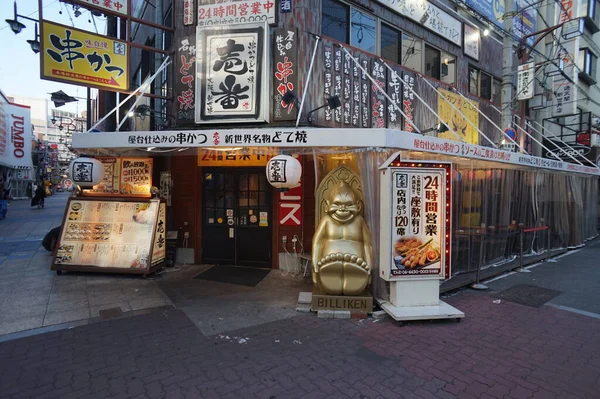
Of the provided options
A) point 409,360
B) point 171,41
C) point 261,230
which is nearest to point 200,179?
point 261,230

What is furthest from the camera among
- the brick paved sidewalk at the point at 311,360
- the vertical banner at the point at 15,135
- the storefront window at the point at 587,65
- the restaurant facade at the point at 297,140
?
the vertical banner at the point at 15,135

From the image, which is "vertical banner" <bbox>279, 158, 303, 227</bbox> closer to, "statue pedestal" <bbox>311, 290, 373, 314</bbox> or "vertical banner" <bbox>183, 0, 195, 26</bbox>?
"statue pedestal" <bbox>311, 290, 373, 314</bbox>

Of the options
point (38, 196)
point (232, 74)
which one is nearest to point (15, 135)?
point (38, 196)

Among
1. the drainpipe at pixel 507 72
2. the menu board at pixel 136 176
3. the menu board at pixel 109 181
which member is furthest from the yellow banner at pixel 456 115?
the menu board at pixel 109 181

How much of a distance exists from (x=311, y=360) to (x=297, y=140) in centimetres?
344

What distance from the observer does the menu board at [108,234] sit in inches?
290

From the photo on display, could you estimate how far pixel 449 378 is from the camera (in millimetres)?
3670

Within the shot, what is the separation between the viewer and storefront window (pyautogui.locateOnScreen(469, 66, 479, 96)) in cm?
1252

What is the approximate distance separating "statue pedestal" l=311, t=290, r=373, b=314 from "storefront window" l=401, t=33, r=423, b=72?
7726 millimetres

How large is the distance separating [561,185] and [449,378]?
1030cm

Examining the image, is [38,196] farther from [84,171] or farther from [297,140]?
[297,140]

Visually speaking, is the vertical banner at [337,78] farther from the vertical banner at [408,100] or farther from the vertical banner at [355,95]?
the vertical banner at [408,100]

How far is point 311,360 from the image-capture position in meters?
4.04

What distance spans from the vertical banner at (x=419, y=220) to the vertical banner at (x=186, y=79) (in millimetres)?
5276
